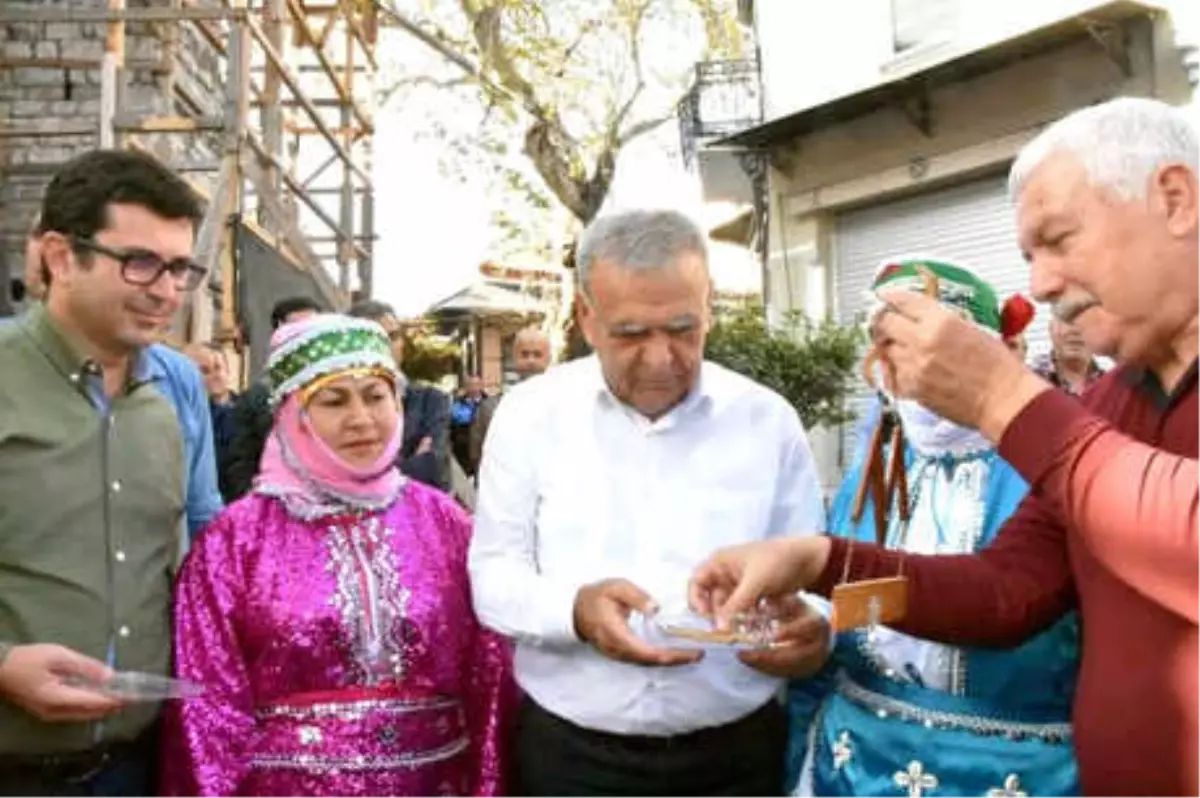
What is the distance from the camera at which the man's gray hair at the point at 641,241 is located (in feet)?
8.39

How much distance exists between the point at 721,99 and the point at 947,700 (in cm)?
1451

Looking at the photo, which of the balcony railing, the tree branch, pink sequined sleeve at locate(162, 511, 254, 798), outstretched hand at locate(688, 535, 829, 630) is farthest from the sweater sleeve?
the tree branch

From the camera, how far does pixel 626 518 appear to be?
8.45 feet

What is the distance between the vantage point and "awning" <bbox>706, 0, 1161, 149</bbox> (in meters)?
9.16

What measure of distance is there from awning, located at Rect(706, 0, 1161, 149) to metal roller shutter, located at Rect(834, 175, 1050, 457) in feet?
2.39

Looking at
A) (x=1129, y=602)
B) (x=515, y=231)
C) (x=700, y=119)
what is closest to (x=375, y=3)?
(x=700, y=119)

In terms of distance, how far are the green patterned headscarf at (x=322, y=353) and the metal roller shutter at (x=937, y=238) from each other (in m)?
7.20

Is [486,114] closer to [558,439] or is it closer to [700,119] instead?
[700,119]

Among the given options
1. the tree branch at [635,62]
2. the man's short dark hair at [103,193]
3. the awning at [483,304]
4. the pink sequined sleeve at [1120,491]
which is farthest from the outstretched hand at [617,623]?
the awning at [483,304]

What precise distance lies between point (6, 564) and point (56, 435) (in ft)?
Answer: 0.89

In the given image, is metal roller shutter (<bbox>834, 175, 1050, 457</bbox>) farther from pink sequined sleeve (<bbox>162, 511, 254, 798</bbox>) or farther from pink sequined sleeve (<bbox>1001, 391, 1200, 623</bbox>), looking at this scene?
pink sequined sleeve (<bbox>1001, 391, 1200, 623</bbox>)

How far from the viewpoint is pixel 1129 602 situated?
1844 mm

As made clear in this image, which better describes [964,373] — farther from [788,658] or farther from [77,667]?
[77,667]

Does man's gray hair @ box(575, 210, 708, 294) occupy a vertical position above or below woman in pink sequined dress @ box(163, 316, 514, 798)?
above
